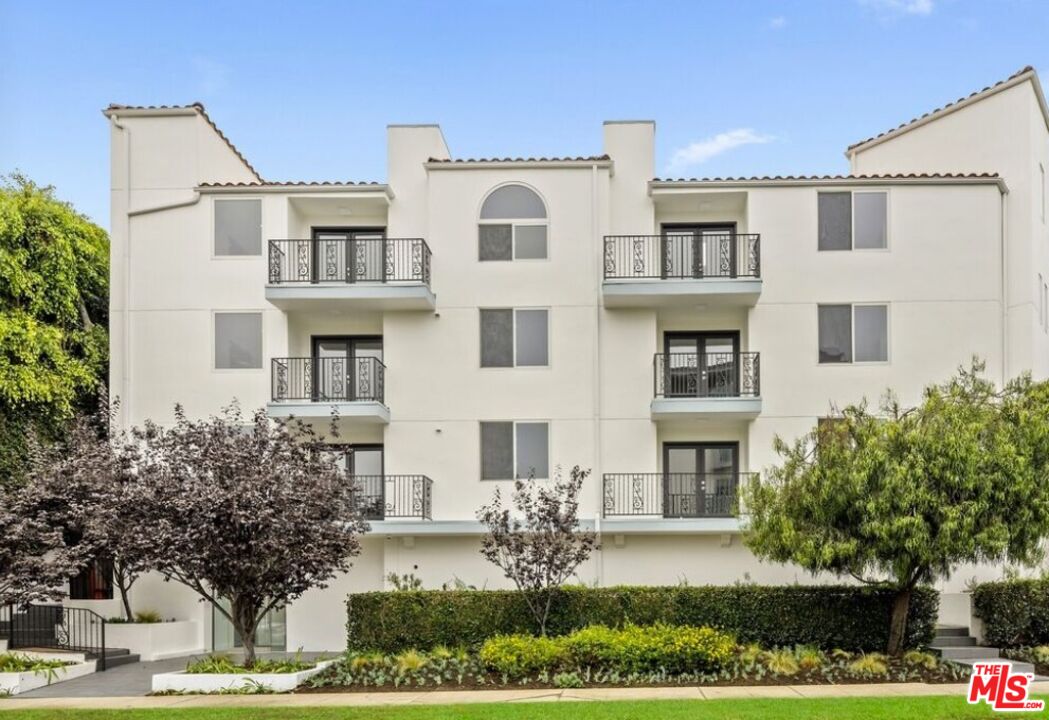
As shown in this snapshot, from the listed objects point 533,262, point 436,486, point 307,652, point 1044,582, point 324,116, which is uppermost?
point 324,116

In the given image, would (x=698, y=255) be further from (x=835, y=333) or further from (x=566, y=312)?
(x=835, y=333)

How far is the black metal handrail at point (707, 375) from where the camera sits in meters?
22.3

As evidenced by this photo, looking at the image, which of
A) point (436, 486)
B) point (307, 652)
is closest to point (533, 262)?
point (436, 486)

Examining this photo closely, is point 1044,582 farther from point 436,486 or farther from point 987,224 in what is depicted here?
point 436,486

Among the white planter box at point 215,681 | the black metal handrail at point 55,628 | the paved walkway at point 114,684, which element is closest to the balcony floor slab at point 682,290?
the white planter box at point 215,681

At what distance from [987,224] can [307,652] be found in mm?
17543

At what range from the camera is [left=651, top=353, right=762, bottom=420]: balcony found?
71.4 ft

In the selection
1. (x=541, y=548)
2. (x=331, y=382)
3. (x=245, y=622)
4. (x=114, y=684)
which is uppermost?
(x=331, y=382)

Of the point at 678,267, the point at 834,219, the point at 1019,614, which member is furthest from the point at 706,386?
the point at 1019,614

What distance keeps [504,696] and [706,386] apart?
9.60m

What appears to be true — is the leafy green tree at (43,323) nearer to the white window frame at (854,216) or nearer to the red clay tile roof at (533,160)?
the red clay tile roof at (533,160)

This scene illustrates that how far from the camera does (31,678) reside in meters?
17.5

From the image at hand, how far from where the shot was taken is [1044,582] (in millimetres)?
18812

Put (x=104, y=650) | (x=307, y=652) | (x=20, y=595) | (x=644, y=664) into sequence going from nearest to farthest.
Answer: (x=644, y=664) < (x=20, y=595) < (x=104, y=650) < (x=307, y=652)
